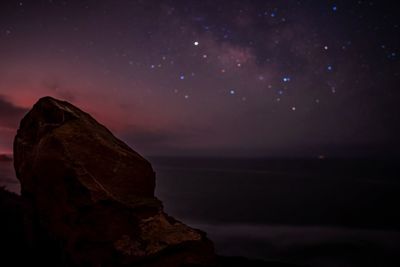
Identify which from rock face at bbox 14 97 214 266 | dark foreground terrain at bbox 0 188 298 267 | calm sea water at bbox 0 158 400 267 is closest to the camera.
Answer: rock face at bbox 14 97 214 266

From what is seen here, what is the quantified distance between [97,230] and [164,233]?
1480mm

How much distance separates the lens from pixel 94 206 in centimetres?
627

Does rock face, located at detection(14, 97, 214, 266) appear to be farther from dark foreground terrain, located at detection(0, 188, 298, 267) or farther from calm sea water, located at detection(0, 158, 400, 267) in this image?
calm sea water, located at detection(0, 158, 400, 267)

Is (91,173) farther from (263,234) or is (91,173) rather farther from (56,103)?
(263,234)

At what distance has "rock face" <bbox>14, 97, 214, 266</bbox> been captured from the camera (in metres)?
6.14

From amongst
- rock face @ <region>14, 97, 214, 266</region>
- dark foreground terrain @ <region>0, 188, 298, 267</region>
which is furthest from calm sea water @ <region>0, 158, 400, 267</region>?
rock face @ <region>14, 97, 214, 266</region>

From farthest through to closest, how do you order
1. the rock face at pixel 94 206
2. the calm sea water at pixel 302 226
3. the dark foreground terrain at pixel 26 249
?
the calm sea water at pixel 302 226 < the dark foreground terrain at pixel 26 249 < the rock face at pixel 94 206

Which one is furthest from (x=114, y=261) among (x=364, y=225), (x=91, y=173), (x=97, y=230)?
(x=364, y=225)

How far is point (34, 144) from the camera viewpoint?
743cm

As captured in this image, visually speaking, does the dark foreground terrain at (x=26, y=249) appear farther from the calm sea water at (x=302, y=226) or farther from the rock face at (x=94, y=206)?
the calm sea water at (x=302, y=226)

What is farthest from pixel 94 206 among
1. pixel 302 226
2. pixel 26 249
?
pixel 302 226

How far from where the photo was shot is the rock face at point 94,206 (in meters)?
6.14

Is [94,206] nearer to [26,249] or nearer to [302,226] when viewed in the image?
[26,249]

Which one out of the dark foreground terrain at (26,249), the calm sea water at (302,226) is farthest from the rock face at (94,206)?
the calm sea water at (302,226)
